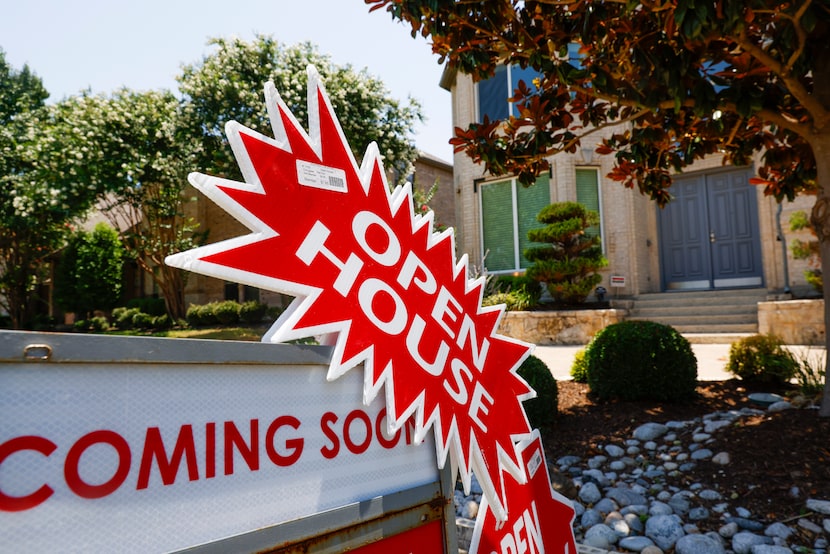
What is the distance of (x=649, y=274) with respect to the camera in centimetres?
1378

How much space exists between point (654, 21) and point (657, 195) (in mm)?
1784

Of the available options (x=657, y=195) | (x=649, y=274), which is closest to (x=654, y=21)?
(x=657, y=195)

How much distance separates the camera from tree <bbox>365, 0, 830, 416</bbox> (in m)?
3.79

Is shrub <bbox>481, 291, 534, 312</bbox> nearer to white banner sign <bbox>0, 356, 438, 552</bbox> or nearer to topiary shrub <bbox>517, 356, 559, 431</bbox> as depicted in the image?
topiary shrub <bbox>517, 356, 559, 431</bbox>

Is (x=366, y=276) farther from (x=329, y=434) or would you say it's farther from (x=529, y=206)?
(x=529, y=206)

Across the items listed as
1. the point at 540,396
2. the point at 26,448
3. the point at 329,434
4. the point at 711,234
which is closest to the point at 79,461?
the point at 26,448

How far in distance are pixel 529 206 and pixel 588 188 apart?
5.17 feet

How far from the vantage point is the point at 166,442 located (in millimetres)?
1113

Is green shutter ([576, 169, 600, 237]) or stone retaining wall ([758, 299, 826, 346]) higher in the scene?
green shutter ([576, 169, 600, 237])

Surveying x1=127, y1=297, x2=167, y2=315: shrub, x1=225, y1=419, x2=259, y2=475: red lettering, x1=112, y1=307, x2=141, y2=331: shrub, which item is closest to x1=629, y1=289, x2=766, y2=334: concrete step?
x1=225, y1=419, x2=259, y2=475: red lettering

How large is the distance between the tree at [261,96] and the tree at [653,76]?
8.79 meters

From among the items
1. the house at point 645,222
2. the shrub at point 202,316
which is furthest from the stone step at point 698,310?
the shrub at point 202,316

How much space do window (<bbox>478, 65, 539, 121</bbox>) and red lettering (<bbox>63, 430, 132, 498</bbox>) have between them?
14.5 metres

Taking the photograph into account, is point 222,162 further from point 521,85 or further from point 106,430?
point 106,430
